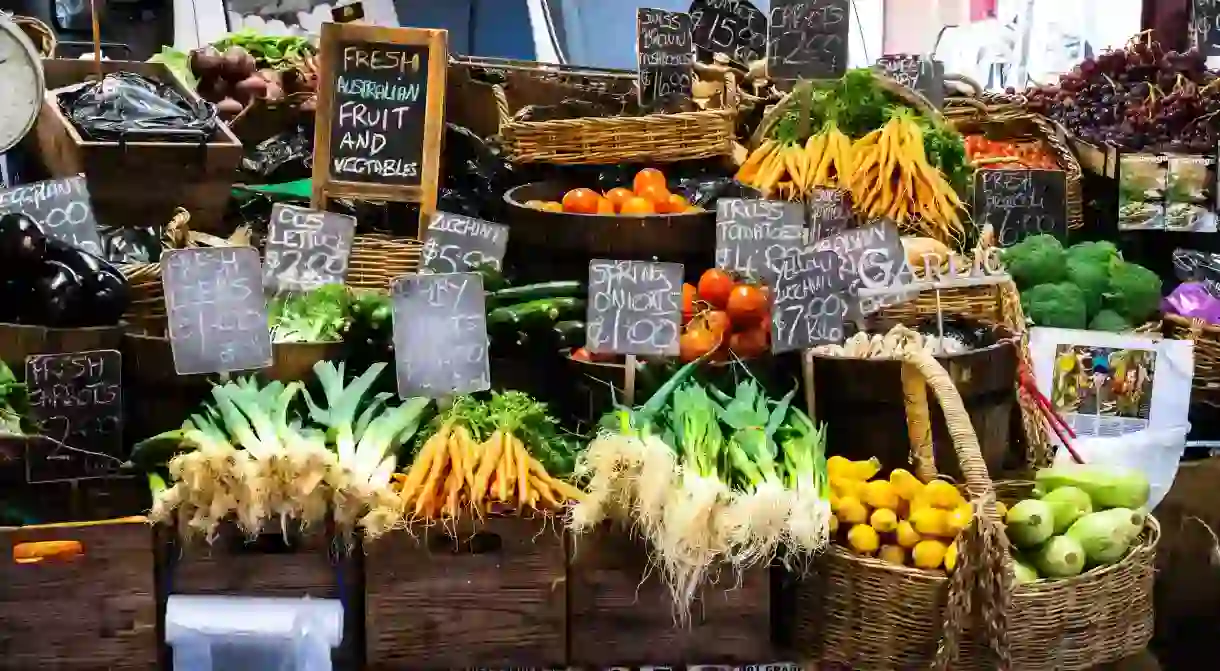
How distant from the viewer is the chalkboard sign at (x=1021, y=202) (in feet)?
11.5

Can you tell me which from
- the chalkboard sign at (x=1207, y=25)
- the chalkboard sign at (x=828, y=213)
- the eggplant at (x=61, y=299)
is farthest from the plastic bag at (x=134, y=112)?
the chalkboard sign at (x=1207, y=25)

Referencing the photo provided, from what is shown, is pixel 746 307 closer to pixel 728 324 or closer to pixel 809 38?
pixel 728 324

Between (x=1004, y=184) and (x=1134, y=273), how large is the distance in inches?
19.6

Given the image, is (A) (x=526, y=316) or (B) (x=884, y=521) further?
(A) (x=526, y=316)

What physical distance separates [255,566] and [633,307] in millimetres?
827

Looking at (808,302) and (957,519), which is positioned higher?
(808,302)

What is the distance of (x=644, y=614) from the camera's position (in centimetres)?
208

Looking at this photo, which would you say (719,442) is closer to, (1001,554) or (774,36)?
(1001,554)

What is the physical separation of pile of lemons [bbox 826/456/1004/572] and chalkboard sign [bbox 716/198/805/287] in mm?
667

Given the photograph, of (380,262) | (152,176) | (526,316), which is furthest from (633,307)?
(152,176)

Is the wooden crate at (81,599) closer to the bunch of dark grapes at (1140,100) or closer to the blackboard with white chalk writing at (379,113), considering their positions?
the blackboard with white chalk writing at (379,113)

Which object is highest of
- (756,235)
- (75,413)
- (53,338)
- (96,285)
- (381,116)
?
(381,116)

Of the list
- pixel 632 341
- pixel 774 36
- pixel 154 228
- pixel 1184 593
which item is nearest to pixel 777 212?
pixel 632 341

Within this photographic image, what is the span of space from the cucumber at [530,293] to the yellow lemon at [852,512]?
2.72 feet
